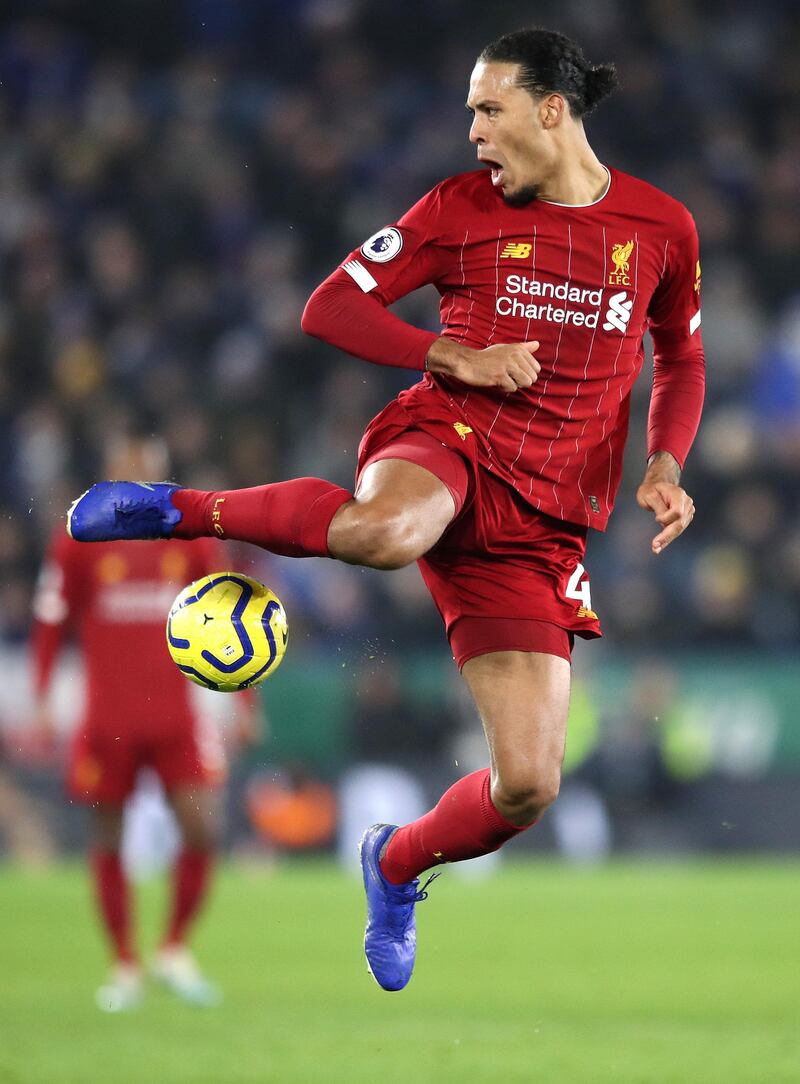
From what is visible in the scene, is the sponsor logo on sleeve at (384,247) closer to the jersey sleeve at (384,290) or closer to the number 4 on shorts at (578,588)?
the jersey sleeve at (384,290)

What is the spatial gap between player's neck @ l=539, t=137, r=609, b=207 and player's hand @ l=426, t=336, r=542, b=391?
43 cm

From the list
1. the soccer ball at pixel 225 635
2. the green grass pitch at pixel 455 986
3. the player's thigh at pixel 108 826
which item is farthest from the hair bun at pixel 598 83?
the player's thigh at pixel 108 826

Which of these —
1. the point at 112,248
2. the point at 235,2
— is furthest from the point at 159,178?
the point at 235,2

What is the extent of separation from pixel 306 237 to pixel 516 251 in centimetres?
872

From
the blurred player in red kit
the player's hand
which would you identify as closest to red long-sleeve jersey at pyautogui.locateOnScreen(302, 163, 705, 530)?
the player's hand

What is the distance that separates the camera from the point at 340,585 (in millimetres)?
11242

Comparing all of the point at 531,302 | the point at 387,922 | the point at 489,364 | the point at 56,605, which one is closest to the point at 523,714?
the point at 387,922

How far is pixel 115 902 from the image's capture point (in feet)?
22.8

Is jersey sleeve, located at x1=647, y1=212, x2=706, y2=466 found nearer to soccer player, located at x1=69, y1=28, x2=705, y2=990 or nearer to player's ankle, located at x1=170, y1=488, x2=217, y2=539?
soccer player, located at x1=69, y1=28, x2=705, y2=990

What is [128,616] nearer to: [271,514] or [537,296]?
[271,514]

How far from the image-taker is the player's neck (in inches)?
170

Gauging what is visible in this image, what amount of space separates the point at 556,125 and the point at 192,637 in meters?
1.54

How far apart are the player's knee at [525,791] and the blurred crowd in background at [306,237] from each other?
20.8 feet

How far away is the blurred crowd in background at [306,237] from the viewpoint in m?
11.3
